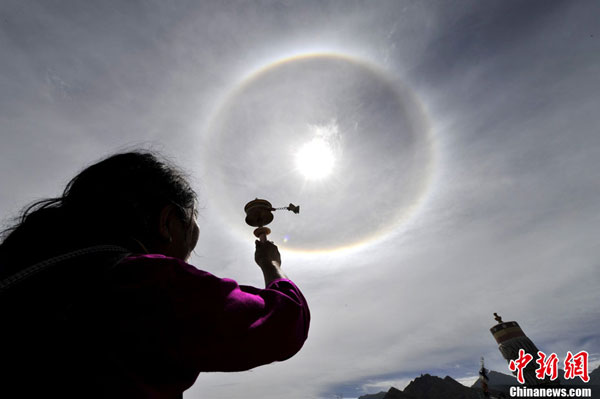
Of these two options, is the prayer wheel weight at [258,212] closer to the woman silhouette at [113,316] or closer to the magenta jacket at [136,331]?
the woman silhouette at [113,316]

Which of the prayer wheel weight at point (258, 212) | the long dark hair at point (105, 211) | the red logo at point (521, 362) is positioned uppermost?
the prayer wheel weight at point (258, 212)

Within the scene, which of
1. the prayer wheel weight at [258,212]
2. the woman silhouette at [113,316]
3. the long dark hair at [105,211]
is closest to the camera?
the woman silhouette at [113,316]

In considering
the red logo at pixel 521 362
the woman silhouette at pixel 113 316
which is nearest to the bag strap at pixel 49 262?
the woman silhouette at pixel 113 316

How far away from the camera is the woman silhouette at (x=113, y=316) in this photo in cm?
120

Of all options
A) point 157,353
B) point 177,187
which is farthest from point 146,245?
point 157,353

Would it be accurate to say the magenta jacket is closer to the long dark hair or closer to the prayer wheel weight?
the long dark hair

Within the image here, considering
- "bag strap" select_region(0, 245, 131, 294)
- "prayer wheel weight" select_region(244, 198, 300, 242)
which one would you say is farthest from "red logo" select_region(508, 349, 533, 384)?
"bag strap" select_region(0, 245, 131, 294)

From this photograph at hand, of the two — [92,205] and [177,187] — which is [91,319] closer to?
[92,205]

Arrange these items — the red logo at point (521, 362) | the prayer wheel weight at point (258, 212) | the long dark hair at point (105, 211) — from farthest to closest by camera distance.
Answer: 1. the red logo at point (521, 362)
2. the prayer wheel weight at point (258, 212)
3. the long dark hair at point (105, 211)

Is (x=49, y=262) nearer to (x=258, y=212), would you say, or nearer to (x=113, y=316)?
(x=113, y=316)

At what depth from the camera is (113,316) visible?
4.37ft

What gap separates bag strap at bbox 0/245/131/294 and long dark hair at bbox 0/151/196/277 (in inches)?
7.6

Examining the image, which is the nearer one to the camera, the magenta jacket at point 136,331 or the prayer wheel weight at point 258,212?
the magenta jacket at point 136,331

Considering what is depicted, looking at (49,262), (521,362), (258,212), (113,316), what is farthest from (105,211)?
(521,362)
